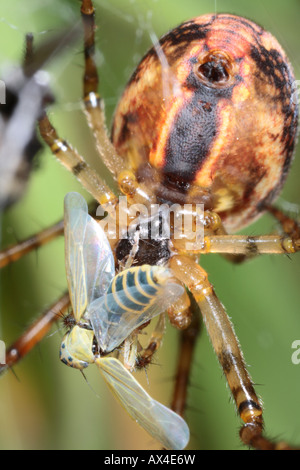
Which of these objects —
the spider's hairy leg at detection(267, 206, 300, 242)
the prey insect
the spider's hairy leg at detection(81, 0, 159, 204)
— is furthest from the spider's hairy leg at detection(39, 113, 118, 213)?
the spider's hairy leg at detection(267, 206, 300, 242)

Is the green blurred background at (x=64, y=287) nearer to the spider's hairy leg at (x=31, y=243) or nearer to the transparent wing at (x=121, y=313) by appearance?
the spider's hairy leg at (x=31, y=243)

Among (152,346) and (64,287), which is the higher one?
(64,287)

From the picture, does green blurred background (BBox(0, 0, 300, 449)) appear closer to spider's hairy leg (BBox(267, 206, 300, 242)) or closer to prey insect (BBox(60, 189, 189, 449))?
spider's hairy leg (BBox(267, 206, 300, 242))

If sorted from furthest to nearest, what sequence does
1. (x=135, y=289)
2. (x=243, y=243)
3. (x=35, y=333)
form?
(x=35, y=333)
(x=243, y=243)
(x=135, y=289)

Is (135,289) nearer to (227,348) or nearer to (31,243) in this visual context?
(227,348)

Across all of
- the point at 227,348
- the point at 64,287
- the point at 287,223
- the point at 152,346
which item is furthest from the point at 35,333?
the point at 287,223
